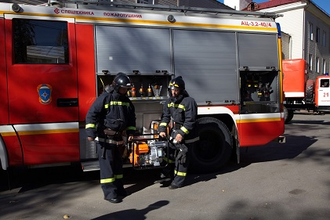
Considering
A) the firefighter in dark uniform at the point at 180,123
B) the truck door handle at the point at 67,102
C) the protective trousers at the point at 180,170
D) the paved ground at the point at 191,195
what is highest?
the truck door handle at the point at 67,102

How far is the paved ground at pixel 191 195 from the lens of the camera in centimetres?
412

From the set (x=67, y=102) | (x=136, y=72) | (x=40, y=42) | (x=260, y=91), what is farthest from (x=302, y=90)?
(x=40, y=42)

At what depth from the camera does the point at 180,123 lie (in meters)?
5.15

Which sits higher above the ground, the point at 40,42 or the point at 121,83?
the point at 40,42

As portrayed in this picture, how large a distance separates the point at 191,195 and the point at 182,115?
1.26 metres

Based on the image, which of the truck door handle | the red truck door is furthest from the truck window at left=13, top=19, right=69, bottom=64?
the truck door handle

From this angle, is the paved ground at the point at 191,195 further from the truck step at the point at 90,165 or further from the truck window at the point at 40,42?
the truck window at the point at 40,42

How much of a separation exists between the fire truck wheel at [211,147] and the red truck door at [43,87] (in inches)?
87.0

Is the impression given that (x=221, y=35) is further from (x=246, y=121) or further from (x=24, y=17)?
(x=24, y=17)

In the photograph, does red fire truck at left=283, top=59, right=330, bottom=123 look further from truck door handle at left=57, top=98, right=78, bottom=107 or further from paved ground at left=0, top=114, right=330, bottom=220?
truck door handle at left=57, top=98, right=78, bottom=107

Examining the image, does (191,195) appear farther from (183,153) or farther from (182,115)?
(182,115)

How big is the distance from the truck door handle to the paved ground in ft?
4.60

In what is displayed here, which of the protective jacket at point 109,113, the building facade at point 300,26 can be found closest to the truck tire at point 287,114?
the building facade at point 300,26

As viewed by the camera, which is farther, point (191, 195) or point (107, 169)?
point (191, 195)
